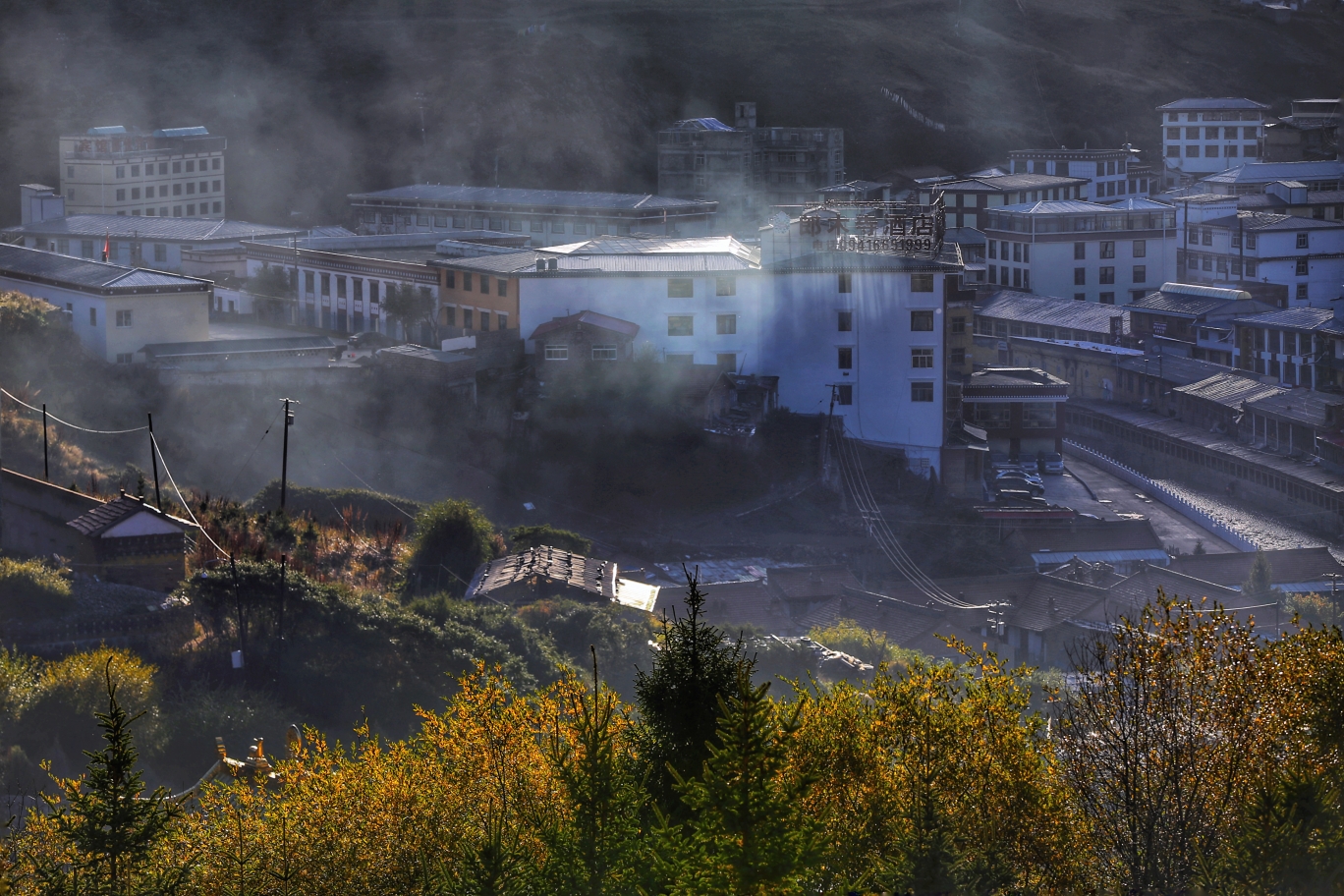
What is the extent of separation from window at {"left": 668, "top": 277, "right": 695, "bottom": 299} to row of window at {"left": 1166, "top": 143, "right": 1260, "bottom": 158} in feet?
102

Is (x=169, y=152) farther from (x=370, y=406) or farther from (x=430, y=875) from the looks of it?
(x=430, y=875)

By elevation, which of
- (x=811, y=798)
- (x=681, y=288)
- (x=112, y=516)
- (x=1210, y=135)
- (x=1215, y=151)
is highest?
(x=1210, y=135)

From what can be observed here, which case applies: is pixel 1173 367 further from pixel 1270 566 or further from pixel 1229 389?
pixel 1270 566

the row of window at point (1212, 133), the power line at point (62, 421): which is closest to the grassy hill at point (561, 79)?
the row of window at point (1212, 133)

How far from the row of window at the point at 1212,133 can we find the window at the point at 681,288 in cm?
3175

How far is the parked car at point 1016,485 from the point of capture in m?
24.6

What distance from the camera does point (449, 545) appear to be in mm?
18688

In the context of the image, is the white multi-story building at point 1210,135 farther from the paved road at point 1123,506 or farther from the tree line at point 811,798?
the tree line at point 811,798

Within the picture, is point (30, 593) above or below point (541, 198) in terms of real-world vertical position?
below

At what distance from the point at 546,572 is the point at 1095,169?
104ft

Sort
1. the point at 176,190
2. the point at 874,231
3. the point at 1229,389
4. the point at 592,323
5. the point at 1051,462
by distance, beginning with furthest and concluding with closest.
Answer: the point at 176,190 → the point at 1229,389 → the point at 1051,462 → the point at 874,231 → the point at 592,323

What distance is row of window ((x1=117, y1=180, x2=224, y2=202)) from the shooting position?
38250 millimetres

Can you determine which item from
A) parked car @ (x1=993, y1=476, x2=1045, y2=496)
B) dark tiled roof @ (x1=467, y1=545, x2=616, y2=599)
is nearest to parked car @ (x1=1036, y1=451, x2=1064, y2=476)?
parked car @ (x1=993, y1=476, x2=1045, y2=496)

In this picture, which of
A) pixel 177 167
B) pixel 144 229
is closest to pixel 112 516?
pixel 144 229
